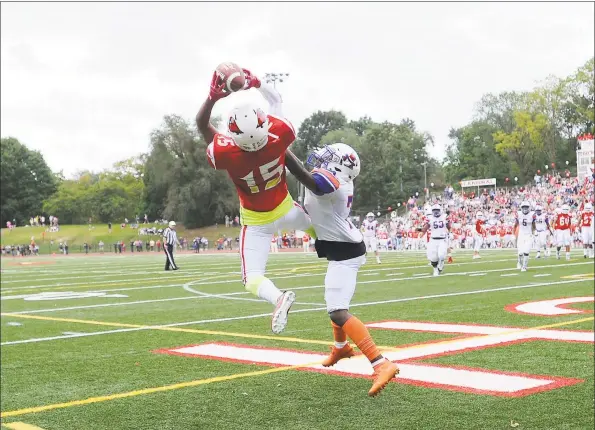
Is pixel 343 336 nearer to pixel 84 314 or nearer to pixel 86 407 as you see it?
pixel 86 407

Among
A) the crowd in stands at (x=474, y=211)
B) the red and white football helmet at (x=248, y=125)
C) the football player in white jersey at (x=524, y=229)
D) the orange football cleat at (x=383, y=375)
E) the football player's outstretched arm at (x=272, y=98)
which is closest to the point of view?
the red and white football helmet at (x=248, y=125)

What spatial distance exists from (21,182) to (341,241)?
93364 mm

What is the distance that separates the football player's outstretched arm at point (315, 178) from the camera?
3.68 metres

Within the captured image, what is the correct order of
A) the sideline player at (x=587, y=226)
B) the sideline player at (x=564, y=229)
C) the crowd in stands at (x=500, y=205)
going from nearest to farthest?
the crowd in stands at (x=500, y=205) → the sideline player at (x=587, y=226) → the sideline player at (x=564, y=229)

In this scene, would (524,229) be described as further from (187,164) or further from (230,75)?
(230,75)

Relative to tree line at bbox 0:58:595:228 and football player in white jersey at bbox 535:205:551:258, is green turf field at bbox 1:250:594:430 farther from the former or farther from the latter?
football player in white jersey at bbox 535:205:551:258

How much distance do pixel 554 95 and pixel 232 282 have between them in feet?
31.5

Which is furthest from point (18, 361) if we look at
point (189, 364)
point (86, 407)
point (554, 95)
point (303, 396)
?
point (554, 95)

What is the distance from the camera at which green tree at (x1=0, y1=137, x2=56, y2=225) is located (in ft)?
289

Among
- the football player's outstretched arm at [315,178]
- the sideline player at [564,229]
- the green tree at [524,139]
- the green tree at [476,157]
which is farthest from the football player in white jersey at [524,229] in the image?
the football player's outstretched arm at [315,178]

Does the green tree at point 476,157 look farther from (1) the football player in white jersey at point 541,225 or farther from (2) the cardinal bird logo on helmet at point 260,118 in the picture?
(1) the football player in white jersey at point 541,225

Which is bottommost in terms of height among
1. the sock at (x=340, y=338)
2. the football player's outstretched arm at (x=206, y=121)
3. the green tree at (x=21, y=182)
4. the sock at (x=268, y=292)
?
the sock at (x=340, y=338)

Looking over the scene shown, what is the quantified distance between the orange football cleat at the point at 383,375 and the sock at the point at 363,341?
0.09m

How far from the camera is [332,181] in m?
3.80
